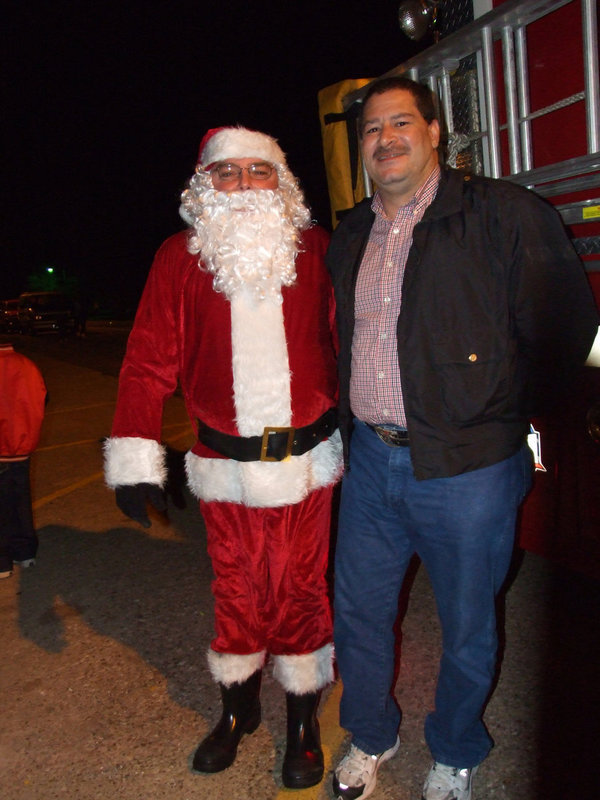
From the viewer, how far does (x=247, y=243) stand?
7.71 feet

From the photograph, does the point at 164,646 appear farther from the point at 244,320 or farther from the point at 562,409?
the point at 562,409

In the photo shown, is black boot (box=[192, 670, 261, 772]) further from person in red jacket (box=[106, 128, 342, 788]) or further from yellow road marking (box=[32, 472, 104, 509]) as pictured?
yellow road marking (box=[32, 472, 104, 509])

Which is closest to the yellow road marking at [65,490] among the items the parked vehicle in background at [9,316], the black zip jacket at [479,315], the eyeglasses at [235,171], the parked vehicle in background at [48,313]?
the eyeglasses at [235,171]

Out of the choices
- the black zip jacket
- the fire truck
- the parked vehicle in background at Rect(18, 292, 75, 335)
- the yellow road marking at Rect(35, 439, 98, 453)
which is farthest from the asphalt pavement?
the parked vehicle in background at Rect(18, 292, 75, 335)

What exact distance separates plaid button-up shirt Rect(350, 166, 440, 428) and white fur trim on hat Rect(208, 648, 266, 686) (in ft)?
3.41

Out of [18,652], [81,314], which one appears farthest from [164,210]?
[18,652]

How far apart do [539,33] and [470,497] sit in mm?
1946

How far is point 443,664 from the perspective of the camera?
2137 millimetres

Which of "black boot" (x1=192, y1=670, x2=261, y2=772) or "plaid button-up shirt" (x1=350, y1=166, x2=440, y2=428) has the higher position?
"plaid button-up shirt" (x1=350, y1=166, x2=440, y2=428)

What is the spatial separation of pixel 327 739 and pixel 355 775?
0.35 metres

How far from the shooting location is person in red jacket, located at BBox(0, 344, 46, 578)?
13.5ft

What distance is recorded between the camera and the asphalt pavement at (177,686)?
236 centimetres

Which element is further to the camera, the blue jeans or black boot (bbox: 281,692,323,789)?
black boot (bbox: 281,692,323,789)

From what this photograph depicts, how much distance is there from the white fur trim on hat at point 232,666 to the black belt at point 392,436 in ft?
3.29
